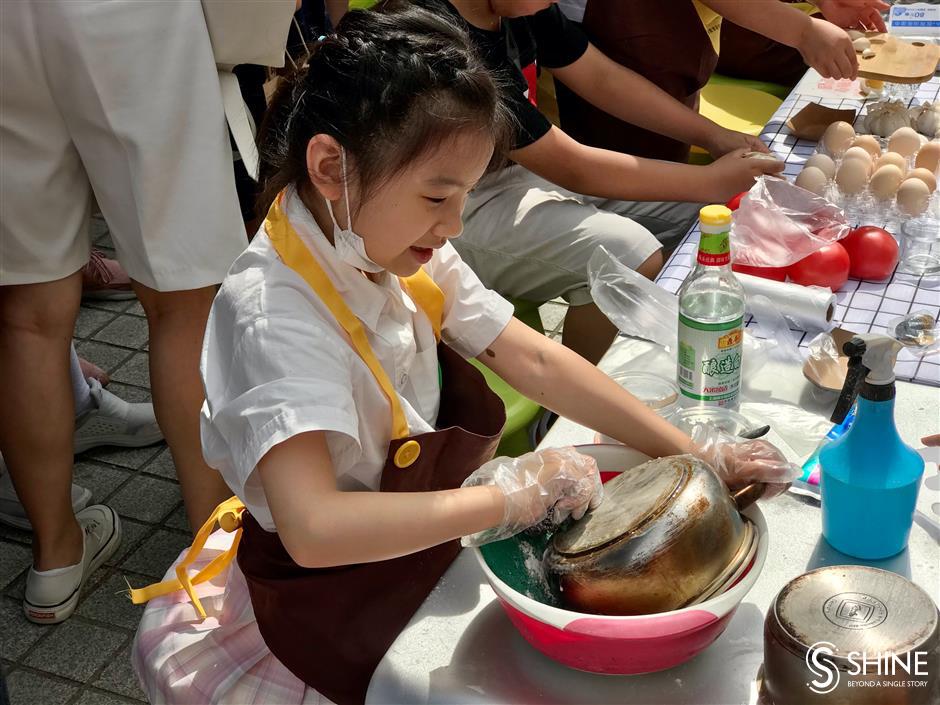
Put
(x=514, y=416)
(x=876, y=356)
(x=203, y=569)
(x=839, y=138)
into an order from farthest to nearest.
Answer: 1. (x=839, y=138)
2. (x=514, y=416)
3. (x=203, y=569)
4. (x=876, y=356)

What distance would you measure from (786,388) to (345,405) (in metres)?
0.70

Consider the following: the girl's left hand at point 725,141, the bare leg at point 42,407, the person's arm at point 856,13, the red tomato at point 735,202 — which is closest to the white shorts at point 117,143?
the bare leg at point 42,407

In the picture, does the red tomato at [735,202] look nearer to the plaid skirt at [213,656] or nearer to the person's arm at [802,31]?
the person's arm at [802,31]

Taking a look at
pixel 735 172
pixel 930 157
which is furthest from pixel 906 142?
pixel 735 172

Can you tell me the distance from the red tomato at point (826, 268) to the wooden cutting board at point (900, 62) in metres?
0.82

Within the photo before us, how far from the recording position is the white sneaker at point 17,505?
2.50 meters

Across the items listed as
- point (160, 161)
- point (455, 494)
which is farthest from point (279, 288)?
point (160, 161)

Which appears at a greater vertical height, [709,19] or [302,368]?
[302,368]

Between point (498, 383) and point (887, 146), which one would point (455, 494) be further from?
point (887, 146)

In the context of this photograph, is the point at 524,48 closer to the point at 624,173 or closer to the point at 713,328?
the point at 624,173

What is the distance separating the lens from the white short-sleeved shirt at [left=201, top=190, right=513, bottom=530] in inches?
43.0

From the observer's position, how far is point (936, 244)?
1800 millimetres

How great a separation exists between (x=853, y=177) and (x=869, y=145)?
165 mm

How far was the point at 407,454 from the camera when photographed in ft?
3.89
